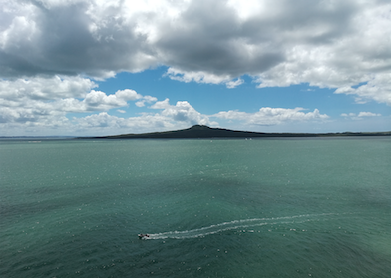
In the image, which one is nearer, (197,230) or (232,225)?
(197,230)

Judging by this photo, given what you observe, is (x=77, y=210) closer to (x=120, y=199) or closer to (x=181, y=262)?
(x=120, y=199)

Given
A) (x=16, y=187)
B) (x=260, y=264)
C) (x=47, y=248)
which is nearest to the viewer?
(x=260, y=264)

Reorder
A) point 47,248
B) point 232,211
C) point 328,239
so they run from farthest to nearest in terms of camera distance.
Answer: point 232,211 → point 328,239 → point 47,248

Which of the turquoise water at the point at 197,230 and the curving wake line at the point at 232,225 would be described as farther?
the curving wake line at the point at 232,225

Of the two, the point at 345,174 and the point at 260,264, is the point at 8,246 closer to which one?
the point at 260,264

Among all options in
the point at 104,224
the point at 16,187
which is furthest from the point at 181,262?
the point at 16,187

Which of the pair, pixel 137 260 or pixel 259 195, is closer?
pixel 137 260

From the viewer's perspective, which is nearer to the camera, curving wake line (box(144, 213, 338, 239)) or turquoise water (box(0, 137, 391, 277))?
turquoise water (box(0, 137, 391, 277))
